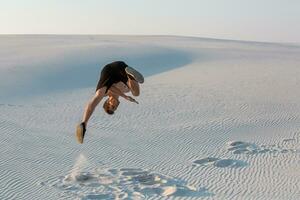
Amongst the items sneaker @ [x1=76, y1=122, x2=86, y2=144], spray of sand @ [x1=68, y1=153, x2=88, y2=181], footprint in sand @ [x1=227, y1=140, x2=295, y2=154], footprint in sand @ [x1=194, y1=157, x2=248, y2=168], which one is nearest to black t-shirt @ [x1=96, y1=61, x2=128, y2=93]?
sneaker @ [x1=76, y1=122, x2=86, y2=144]

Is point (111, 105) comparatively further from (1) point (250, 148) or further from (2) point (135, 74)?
(1) point (250, 148)

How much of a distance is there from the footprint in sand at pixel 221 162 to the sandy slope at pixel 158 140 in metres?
0.03

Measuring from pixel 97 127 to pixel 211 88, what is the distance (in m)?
10.3

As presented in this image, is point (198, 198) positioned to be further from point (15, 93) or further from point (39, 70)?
point (39, 70)

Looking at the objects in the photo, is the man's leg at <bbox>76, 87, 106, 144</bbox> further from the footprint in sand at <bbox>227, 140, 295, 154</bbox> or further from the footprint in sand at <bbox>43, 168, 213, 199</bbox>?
the footprint in sand at <bbox>227, 140, 295, 154</bbox>

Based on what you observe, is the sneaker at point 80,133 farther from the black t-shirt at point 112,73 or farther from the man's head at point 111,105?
the black t-shirt at point 112,73

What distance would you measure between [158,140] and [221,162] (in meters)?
3.05

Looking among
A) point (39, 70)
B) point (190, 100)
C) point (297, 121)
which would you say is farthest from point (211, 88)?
point (39, 70)

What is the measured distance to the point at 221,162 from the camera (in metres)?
15.9

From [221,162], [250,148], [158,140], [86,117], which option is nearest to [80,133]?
[86,117]

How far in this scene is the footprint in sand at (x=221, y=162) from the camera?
1562 cm

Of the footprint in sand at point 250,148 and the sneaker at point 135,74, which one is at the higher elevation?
the sneaker at point 135,74

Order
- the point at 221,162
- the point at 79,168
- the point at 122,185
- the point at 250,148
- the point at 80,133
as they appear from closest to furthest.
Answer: the point at 80,133, the point at 122,185, the point at 79,168, the point at 221,162, the point at 250,148

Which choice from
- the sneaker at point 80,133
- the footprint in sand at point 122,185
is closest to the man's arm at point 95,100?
the sneaker at point 80,133
